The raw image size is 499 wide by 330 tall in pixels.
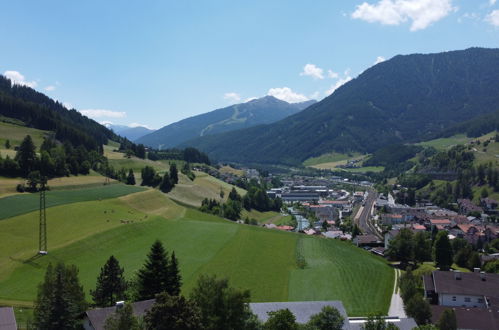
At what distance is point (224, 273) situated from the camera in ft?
178

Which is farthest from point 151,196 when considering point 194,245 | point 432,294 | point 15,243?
point 432,294

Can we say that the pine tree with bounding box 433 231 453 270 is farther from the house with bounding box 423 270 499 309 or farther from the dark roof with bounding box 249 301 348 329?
the dark roof with bounding box 249 301 348 329

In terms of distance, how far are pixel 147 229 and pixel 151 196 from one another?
927 inches

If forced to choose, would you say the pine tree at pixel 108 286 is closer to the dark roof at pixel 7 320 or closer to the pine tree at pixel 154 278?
the pine tree at pixel 154 278

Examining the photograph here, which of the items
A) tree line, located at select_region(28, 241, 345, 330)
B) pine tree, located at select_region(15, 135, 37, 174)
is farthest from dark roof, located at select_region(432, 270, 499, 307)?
pine tree, located at select_region(15, 135, 37, 174)

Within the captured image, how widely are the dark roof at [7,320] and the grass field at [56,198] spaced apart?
3113 cm

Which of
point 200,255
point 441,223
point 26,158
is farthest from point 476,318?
point 441,223

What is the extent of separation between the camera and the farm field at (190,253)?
4869 cm

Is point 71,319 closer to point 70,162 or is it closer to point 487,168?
point 70,162

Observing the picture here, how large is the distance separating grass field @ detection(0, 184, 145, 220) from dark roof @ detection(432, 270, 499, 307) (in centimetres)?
5606

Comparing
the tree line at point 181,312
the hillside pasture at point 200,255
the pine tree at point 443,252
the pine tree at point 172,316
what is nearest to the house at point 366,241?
the hillside pasture at point 200,255

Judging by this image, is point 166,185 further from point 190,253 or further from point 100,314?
point 100,314

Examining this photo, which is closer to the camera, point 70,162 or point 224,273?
point 224,273

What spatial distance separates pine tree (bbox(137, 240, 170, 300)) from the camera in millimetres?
38594
